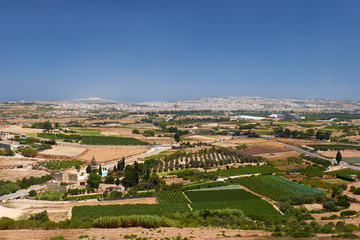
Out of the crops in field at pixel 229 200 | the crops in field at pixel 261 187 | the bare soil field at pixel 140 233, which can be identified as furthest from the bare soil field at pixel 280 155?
the bare soil field at pixel 140 233

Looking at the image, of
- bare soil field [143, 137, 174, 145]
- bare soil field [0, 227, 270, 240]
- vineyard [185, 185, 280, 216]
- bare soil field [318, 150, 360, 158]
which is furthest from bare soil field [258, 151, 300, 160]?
bare soil field [0, 227, 270, 240]

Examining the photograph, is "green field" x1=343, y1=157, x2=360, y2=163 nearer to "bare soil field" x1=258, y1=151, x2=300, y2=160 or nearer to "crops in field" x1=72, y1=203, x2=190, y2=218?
"bare soil field" x1=258, y1=151, x2=300, y2=160

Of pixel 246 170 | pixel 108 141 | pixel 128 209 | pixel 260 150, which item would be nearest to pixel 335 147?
pixel 260 150

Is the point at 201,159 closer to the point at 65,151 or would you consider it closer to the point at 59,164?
the point at 59,164

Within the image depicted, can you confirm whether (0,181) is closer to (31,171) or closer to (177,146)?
(31,171)

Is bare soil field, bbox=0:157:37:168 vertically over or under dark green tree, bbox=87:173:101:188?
under

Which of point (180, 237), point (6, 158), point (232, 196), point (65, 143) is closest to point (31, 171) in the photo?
point (6, 158)

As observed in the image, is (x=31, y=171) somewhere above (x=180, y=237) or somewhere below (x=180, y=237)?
below
